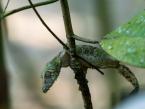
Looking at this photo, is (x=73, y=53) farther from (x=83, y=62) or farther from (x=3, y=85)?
(x=3, y=85)

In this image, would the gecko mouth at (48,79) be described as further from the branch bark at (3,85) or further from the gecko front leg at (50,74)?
the branch bark at (3,85)

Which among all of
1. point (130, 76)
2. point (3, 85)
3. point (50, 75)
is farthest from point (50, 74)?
point (3, 85)

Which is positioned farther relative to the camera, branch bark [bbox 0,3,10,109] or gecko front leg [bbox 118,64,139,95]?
branch bark [bbox 0,3,10,109]

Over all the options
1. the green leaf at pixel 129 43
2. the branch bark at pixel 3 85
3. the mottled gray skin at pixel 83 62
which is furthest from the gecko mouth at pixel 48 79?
the branch bark at pixel 3 85

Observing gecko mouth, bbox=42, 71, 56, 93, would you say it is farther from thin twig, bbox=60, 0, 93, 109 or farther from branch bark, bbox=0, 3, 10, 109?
branch bark, bbox=0, 3, 10, 109

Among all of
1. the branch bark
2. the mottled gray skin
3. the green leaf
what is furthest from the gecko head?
the branch bark

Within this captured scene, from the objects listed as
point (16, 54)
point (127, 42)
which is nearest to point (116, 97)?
point (16, 54)

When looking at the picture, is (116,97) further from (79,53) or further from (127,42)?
(127,42)

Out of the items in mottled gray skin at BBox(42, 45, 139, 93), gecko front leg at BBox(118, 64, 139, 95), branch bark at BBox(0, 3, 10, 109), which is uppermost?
branch bark at BBox(0, 3, 10, 109)
